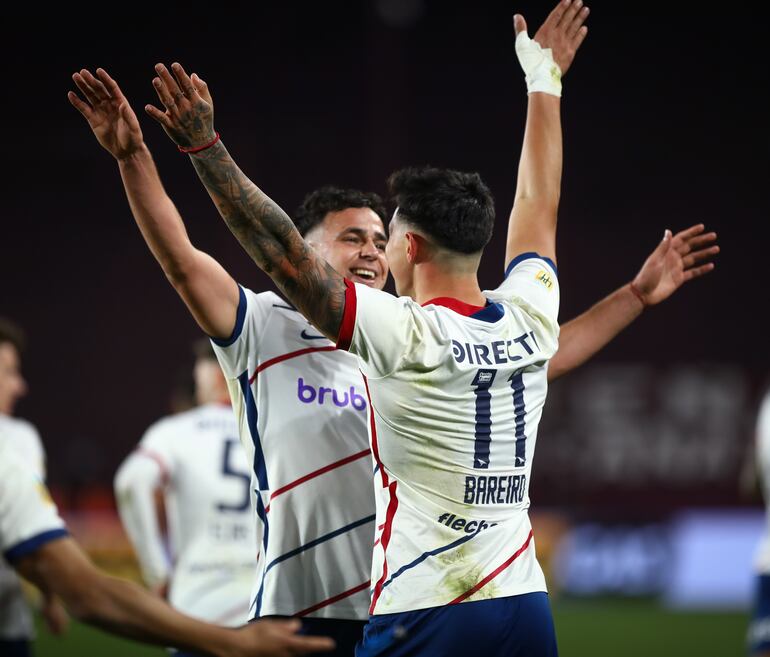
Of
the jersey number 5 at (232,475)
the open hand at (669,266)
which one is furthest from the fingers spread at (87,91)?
the jersey number 5 at (232,475)

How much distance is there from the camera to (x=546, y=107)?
151 inches

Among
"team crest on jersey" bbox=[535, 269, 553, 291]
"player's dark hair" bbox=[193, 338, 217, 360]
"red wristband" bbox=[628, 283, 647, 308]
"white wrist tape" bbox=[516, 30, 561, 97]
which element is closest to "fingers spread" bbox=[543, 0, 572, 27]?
"white wrist tape" bbox=[516, 30, 561, 97]

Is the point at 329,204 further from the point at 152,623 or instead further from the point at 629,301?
the point at 152,623

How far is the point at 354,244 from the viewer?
13.0 ft

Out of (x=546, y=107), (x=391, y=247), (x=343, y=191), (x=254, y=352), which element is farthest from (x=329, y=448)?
(x=546, y=107)

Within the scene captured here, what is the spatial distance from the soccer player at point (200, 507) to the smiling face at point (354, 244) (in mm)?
2630

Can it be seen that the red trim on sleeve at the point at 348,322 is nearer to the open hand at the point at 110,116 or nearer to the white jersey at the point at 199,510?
the open hand at the point at 110,116

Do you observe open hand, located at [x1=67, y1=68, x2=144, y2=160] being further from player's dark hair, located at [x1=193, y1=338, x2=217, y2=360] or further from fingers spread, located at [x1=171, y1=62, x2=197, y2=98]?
player's dark hair, located at [x1=193, y1=338, x2=217, y2=360]

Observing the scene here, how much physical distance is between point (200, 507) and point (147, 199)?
11.2 feet

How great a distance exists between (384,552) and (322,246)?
1.36 metres

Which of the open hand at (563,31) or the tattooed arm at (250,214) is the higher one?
the open hand at (563,31)

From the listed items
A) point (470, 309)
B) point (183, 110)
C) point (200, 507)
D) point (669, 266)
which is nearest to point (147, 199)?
point (183, 110)

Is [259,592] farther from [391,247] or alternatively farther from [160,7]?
[160,7]

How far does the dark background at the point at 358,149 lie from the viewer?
727 inches
